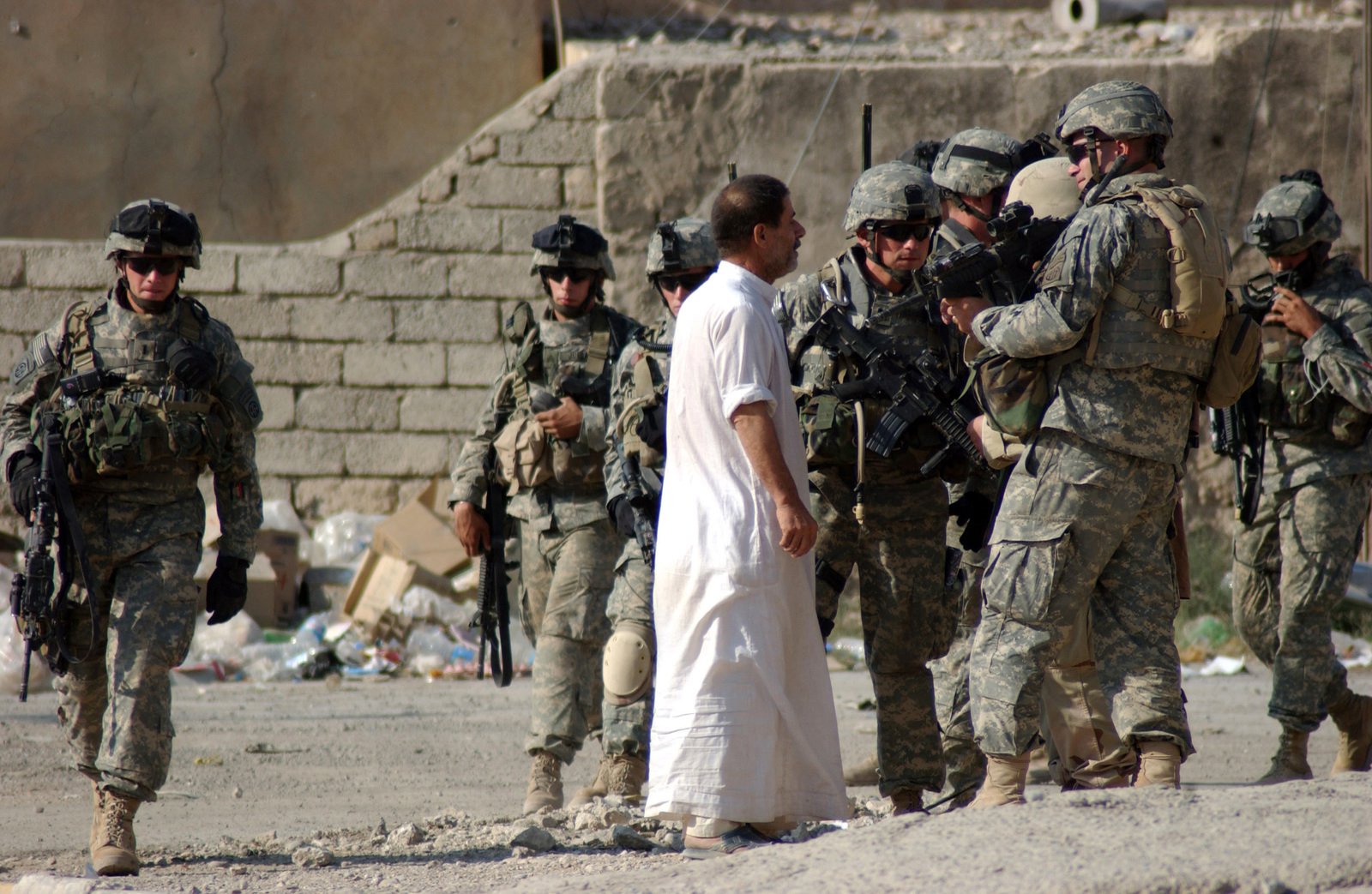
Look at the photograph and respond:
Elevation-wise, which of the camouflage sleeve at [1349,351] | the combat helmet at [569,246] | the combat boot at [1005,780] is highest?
the combat helmet at [569,246]

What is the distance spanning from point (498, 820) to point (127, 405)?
71.7 inches

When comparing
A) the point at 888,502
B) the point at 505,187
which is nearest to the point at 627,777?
the point at 888,502

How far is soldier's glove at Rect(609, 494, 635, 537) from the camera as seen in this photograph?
199 inches

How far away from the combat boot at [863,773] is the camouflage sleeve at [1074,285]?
7.59ft

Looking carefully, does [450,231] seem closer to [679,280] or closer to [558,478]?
[558,478]

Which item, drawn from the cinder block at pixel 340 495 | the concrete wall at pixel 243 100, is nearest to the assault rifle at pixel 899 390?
the cinder block at pixel 340 495

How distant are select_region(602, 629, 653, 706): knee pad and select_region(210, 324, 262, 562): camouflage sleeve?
121 cm

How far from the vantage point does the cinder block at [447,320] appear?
9703mm

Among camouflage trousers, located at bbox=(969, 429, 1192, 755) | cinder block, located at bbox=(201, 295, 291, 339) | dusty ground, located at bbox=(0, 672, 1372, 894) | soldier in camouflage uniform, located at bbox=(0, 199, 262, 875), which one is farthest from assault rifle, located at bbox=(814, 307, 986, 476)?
cinder block, located at bbox=(201, 295, 291, 339)

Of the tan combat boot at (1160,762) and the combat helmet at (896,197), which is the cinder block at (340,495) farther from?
the tan combat boot at (1160,762)

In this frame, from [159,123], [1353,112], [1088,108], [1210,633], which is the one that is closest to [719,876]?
[1088,108]

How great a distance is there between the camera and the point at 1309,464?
5547 millimetres

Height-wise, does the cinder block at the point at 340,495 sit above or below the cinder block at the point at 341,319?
below

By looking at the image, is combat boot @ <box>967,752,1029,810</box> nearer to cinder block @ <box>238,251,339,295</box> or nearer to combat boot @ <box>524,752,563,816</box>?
combat boot @ <box>524,752,563,816</box>
